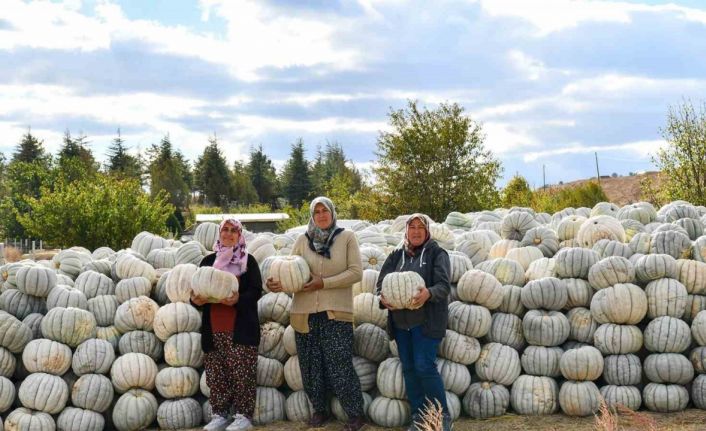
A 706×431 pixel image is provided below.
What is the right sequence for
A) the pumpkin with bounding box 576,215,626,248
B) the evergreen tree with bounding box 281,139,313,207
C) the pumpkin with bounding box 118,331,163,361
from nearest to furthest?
the pumpkin with bounding box 118,331,163,361, the pumpkin with bounding box 576,215,626,248, the evergreen tree with bounding box 281,139,313,207

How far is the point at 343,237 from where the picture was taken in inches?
272

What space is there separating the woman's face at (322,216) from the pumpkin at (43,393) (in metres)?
2.94

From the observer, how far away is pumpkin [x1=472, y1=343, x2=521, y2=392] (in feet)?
24.0

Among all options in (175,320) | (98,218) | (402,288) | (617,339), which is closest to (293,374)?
(175,320)

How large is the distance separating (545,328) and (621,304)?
729 millimetres

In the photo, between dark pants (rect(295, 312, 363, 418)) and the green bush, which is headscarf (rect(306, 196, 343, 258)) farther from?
the green bush

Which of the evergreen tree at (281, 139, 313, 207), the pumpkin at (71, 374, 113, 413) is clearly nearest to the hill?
the evergreen tree at (281, 139, 313, 207)

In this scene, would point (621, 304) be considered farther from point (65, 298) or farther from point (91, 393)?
point (65, 298)

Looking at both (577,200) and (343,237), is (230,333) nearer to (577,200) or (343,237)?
(343,237)

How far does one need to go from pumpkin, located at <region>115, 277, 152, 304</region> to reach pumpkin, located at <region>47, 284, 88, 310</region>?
0.35m

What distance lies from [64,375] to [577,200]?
20822 millimetres

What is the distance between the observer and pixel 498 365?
7.29 m

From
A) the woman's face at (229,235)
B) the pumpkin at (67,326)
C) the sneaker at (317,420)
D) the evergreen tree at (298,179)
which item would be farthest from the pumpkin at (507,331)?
the evergreen tree at (298,179)

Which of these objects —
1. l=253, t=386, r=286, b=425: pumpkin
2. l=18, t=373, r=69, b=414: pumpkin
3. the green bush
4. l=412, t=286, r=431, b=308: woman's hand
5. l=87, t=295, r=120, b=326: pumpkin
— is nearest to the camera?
l=412, t=286, r=431, b=308: woman's hand
